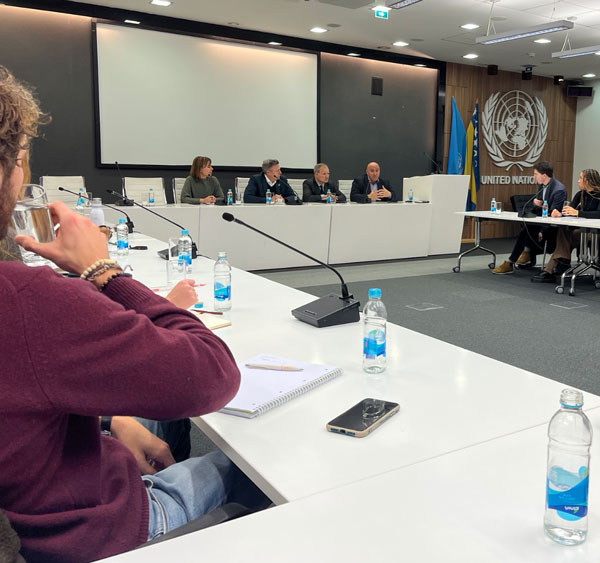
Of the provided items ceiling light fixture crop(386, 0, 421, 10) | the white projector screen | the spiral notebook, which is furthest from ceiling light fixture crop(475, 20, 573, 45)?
the spiral notebook

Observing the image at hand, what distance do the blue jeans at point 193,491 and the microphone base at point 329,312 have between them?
76 centimetres

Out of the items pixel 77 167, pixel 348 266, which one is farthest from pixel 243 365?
pixel 77 167

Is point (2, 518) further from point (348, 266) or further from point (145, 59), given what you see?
point (145, 59)

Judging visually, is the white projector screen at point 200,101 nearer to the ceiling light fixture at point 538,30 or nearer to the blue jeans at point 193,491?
the ceiling light fixture at point 538,30

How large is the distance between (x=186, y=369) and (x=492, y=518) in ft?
1.62

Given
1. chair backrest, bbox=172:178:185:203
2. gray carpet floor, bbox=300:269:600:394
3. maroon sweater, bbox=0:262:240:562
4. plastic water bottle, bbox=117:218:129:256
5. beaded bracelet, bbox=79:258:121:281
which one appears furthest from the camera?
chair backrest, bbox=172:178:185:203

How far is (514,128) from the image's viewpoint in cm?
1113

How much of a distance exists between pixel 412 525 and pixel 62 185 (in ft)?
21.9

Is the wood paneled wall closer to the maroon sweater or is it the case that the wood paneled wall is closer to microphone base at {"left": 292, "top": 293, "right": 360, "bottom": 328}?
microphone base at {"left": 292, "top": 293, "right": 360, "bottom": 328}

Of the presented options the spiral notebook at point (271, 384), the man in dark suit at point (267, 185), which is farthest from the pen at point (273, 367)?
the man in dark suit at point (267, 185)

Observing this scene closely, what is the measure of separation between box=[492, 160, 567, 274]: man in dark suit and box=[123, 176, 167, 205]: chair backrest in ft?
13.3

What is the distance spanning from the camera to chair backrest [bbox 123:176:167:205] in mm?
6918

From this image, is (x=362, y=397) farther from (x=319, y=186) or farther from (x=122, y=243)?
(x=319, y=186)

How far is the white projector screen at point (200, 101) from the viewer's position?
7352 millimetres
